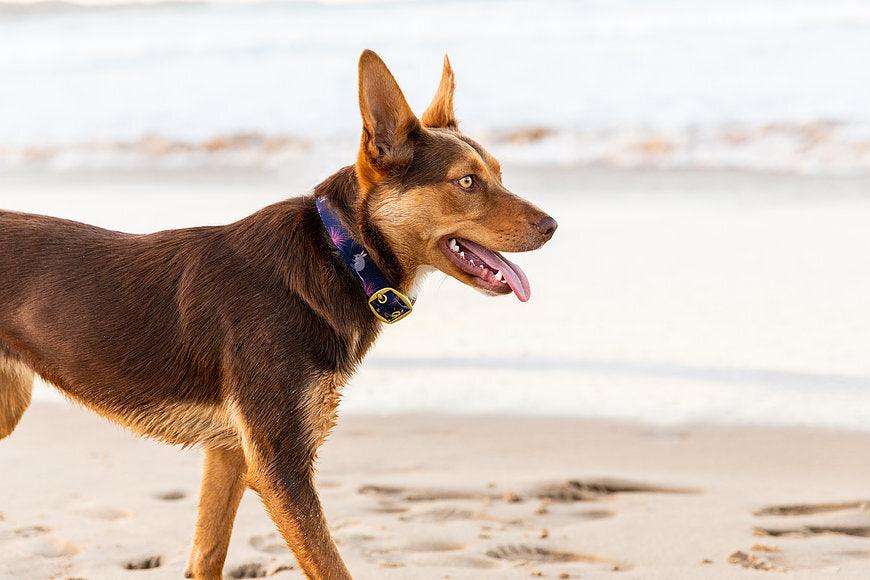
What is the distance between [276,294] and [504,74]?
11632 mm

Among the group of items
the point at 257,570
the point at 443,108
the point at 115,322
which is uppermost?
the point at 443,108

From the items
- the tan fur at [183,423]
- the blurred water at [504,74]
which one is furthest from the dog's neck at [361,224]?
the blurred water at [504,74]

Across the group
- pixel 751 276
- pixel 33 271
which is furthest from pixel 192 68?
pixel 33 271

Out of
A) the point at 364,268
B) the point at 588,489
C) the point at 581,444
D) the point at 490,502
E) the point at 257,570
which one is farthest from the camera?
the point at 581,444

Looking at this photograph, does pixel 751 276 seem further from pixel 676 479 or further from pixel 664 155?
pixel 664 155

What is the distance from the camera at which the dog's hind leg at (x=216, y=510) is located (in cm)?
400

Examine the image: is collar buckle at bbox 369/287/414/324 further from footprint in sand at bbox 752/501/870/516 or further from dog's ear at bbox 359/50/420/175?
footprint in sand at bbox 752/501/870/516

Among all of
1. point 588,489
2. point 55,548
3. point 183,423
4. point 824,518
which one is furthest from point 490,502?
point 55,548

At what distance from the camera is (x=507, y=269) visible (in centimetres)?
371

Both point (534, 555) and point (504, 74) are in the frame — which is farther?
point (504, 74)

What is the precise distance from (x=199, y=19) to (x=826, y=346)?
15.1 metres

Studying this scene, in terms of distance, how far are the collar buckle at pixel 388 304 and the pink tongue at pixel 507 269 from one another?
279 millimetres

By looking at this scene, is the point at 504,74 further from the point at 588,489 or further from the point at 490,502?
the point at 490,502

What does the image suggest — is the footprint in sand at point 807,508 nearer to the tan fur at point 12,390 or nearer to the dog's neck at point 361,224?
the dog's neck at point 361,224
